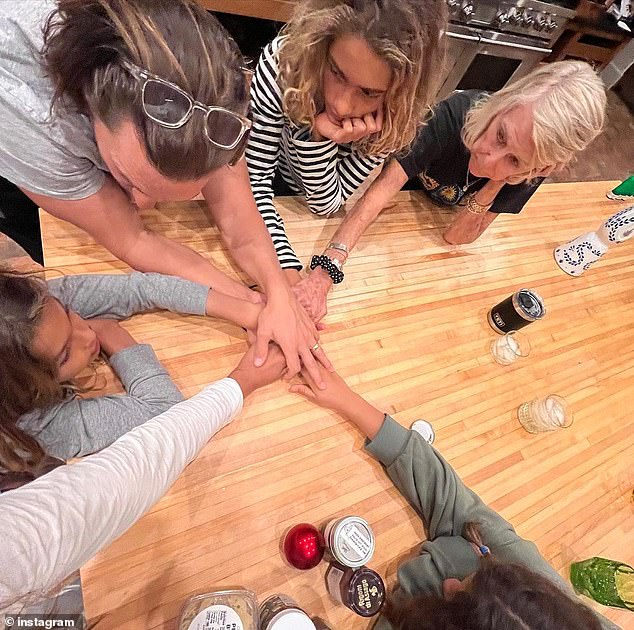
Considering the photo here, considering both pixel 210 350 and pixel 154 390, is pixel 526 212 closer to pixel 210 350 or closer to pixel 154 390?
pixel 210 350

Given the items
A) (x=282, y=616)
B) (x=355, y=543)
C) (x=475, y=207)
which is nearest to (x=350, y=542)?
(x=355, y=543)

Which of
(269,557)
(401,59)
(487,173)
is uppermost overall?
(401,59)

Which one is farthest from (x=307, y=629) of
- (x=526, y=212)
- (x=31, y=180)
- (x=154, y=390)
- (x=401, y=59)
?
(x=526, y=212)

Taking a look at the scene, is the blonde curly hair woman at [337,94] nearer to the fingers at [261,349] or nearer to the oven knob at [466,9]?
the fingers at [261,349]

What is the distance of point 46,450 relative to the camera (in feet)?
2.28

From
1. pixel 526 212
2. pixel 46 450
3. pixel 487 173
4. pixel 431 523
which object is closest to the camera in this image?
pixel 46 450

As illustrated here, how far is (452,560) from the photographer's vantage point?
2.56 feet

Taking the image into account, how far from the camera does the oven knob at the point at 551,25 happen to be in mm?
1987

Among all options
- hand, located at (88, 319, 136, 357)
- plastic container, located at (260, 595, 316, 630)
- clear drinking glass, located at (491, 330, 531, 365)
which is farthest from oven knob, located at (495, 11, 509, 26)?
plastic container, located at (260, 595, 316, 630)

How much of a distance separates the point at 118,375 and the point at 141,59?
1.61 ft

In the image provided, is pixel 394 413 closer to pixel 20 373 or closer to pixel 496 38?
pixel 20 373

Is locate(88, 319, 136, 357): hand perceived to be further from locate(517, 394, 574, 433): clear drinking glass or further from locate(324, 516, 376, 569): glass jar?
locate(517, 394, 574, 433): clear drinking glass

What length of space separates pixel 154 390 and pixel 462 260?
84 cm

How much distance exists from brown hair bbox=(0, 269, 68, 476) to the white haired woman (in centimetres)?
50
